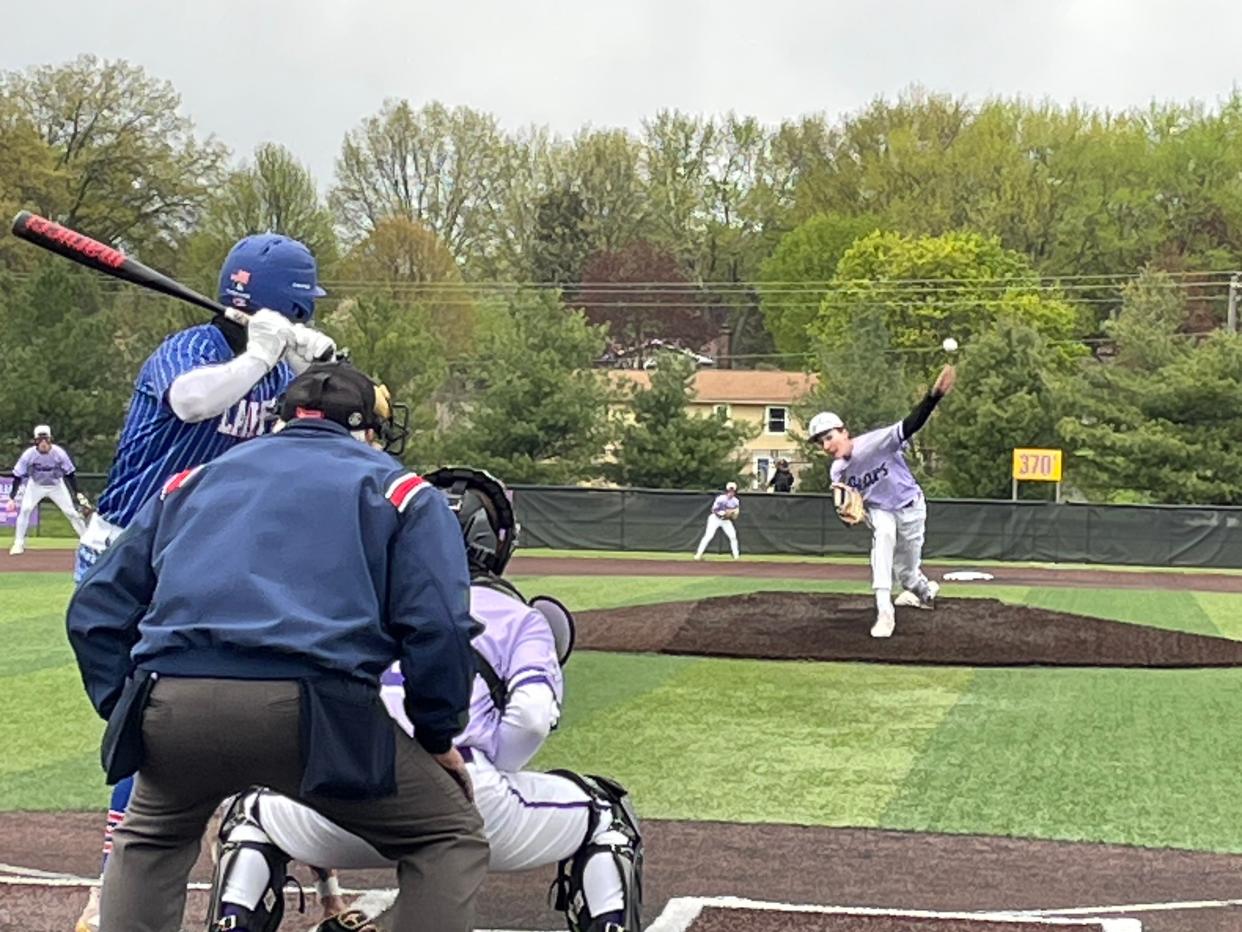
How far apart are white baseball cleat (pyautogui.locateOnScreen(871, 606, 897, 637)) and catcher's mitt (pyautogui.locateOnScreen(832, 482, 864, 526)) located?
2.99 feet

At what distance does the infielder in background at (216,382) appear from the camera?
5.18m

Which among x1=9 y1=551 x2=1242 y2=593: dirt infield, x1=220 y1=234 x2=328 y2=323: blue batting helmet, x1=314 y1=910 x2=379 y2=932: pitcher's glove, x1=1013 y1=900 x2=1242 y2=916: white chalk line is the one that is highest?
x1=220 y1=234 x2=328 y2=323: blue batting helmet

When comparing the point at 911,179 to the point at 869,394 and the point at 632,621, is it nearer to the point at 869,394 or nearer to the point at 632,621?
the point at 869,394

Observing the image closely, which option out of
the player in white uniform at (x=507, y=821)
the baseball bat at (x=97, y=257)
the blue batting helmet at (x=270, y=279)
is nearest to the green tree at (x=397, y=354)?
the baseball bat at (x=97, y=257)

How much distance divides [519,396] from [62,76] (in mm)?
28052

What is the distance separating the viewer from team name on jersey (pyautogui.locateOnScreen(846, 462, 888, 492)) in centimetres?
1444

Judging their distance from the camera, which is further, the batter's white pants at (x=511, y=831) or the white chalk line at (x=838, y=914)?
the white chalk line at (x=838, y=914)

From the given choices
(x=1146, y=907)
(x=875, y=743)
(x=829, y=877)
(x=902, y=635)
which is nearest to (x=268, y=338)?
(x=829, y=877)

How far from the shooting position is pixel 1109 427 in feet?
125

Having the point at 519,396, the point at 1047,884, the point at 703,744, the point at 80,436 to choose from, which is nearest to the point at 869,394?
the point at 519,396

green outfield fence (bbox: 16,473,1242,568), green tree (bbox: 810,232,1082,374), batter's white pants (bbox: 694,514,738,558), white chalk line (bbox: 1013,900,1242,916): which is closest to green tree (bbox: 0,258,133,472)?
green outfield fence (bbox: 16,473,1242,568)

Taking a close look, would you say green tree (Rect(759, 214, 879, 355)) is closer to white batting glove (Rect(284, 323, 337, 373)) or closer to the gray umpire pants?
white batting glove (Rect(284, 323, 337, 373))

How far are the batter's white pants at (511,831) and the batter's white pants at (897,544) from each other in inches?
392

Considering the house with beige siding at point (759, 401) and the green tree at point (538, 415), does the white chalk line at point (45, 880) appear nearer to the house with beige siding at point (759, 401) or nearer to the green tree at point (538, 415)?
the green tree at point (538, 415)
